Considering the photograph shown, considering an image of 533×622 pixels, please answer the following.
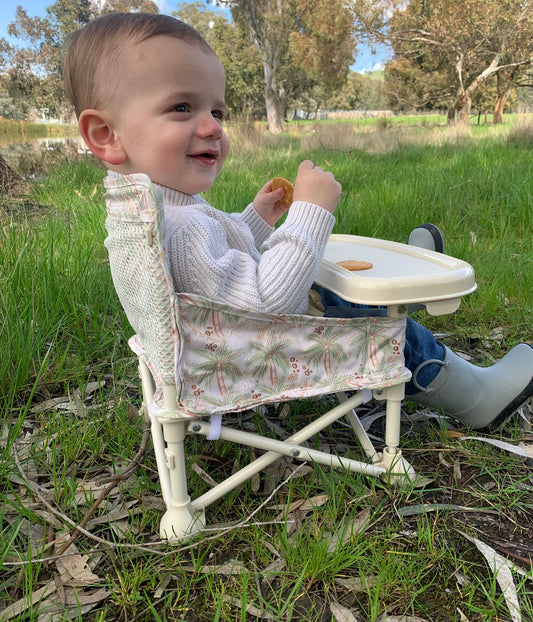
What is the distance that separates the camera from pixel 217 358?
3.79ft

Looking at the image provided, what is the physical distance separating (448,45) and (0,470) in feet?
73.6

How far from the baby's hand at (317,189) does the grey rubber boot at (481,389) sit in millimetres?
631

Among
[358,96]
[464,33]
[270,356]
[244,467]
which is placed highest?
[464,33]

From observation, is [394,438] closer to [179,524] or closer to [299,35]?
[179,524]

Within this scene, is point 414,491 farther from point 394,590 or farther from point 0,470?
point 0,470

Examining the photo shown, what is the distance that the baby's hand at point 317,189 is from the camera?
4.13ft

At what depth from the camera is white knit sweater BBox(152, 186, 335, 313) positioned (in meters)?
1.13

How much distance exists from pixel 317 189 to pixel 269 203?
41 cm

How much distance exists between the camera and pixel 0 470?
139cm

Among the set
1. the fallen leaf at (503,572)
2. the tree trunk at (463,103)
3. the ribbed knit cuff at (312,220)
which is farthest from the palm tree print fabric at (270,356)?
the tree trunk at (463,103)

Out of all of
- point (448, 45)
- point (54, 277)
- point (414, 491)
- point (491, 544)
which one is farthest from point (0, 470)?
point (448, 45)

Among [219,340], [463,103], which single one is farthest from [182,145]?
[463,103]

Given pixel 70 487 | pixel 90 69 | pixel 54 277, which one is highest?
pixel 90 69

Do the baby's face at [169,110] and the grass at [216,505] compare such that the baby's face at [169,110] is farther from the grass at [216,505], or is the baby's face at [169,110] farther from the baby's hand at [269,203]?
the grass at [216,505]
